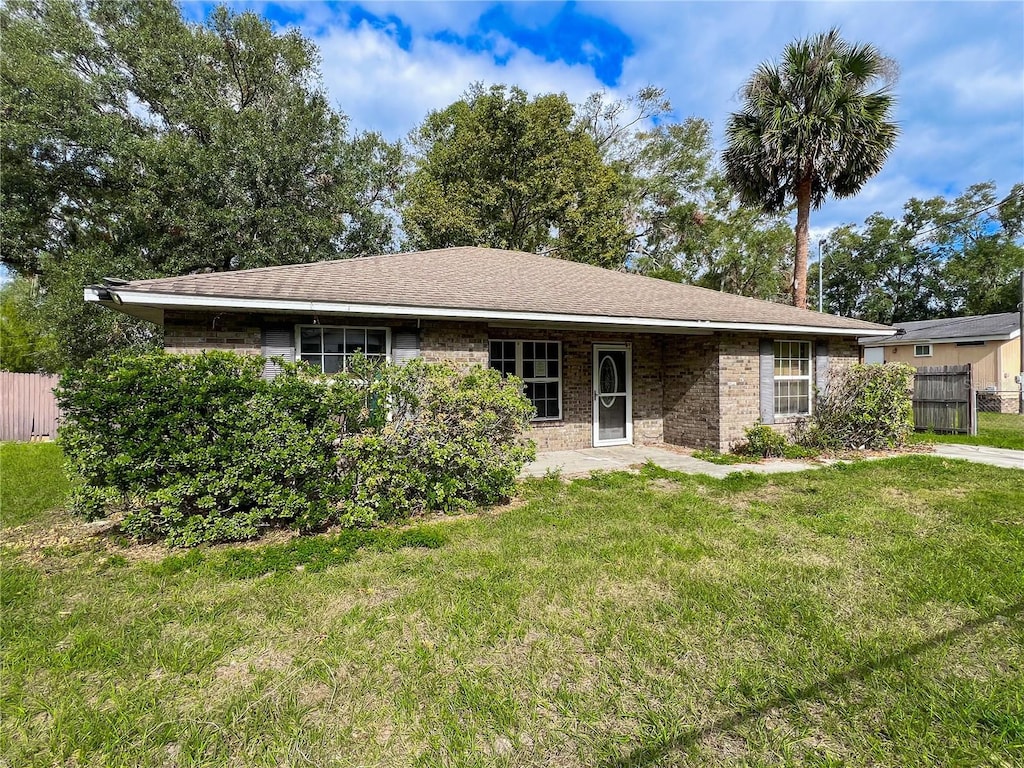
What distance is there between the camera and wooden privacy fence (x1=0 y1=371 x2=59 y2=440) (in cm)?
1294

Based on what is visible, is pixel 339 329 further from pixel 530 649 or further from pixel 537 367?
pixel 530 649

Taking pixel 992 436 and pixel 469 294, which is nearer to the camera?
pixel 469 294

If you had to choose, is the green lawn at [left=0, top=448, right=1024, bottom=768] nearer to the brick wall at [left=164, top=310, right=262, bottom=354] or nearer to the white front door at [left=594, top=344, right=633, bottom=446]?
the brick wall at [left=164, top=310, right=262, bottom=354]

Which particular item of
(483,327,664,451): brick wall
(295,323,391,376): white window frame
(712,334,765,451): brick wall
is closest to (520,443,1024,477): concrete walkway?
(483,327,664,451): brick wall

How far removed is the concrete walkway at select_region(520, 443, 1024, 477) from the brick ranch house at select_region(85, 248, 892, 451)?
57cm

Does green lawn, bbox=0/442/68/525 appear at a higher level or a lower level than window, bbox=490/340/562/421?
lower

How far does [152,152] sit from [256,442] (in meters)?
12.5

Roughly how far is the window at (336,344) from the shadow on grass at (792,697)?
18.3 feet

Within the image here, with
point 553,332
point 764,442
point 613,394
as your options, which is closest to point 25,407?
point 553,332

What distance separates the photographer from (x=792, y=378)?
9.91m

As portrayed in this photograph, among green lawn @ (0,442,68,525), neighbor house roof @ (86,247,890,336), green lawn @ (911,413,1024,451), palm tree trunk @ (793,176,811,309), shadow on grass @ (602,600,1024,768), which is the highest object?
palm tree trunk @ (793,176,811,309)

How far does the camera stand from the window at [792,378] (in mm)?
9836

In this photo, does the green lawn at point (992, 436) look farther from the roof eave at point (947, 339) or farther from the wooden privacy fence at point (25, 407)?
the wooden privacy fence at point (25, 407)

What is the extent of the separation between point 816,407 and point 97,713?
37.0 ft
